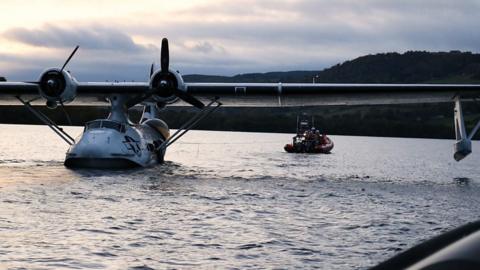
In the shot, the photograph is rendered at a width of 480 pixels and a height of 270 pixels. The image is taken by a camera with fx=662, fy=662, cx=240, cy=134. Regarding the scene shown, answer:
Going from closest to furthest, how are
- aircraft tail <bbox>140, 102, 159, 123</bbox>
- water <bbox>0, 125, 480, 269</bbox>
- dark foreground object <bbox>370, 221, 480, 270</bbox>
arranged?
dark foreground object <bbox>370, 221, 480, 270</bbox> → water <bbox>0, 125, 480, 269</bbox> → aircraft tail <bbox>140, 102, 159, 123</bbox>

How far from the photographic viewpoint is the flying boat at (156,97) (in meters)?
28.2

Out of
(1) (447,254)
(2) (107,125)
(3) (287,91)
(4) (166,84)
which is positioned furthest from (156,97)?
(1) (447,254)

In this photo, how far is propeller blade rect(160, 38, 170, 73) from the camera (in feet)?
94.0

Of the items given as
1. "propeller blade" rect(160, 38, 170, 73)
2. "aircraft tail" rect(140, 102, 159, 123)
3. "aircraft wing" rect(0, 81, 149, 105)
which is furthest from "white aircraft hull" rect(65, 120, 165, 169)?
"aircraft tail" rect(140, 102, 159, 123)

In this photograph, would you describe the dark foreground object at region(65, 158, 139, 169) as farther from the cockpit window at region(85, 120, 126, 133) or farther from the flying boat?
the cockpit window at region(85, 120, 126, 133)

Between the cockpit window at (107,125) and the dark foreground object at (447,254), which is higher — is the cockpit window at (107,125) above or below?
above

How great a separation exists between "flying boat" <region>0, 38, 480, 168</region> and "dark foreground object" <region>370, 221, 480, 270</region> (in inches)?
1025

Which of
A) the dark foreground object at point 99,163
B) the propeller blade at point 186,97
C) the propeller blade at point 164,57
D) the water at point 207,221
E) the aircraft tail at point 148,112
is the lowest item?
the water at point 207,221

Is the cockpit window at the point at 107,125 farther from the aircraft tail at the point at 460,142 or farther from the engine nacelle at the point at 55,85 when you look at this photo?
the aircraft tail at the point at 460,142

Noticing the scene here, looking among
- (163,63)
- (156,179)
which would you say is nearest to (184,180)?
(156,179)

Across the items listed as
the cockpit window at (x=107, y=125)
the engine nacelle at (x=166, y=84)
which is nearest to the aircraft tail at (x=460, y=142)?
the engine nacelle at (x=166, y=84)

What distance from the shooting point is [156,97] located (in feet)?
95.3

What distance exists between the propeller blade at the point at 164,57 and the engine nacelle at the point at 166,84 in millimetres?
238

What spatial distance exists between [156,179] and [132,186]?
3.42 meters
